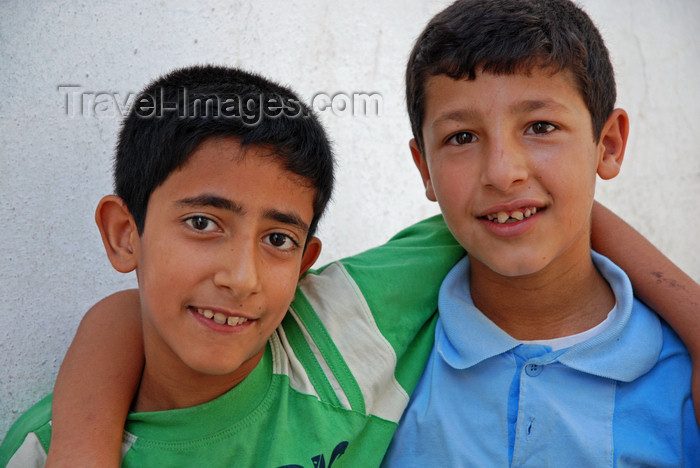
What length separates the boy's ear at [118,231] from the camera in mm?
1544

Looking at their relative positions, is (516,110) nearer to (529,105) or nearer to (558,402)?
(529,105)

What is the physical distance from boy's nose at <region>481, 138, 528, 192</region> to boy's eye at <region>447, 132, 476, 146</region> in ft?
0.27

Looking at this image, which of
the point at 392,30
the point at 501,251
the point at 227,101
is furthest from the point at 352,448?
the point at 392,30

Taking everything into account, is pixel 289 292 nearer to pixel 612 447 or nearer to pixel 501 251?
pixel 501 251

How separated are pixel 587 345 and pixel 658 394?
0.18 metres

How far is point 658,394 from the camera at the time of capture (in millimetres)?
1552

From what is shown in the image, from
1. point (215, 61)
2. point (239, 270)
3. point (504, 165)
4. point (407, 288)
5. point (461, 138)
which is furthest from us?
point (215, 61)

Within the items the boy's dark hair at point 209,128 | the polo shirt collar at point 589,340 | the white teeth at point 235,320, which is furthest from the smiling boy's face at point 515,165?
the white teeth at point 235,320

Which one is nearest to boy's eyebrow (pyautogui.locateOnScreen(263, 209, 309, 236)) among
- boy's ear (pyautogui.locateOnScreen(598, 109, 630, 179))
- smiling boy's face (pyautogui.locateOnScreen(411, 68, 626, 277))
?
smiling boy's face (pyautogui.locateOnScreen(411, 68, 626, 277))

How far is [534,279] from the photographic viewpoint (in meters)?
1.74

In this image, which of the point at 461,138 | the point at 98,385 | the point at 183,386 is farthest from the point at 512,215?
the point at 98,385

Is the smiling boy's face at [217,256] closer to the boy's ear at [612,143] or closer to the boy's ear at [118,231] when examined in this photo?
the boy's ear at [118,231]

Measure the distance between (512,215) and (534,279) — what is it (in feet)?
0.75

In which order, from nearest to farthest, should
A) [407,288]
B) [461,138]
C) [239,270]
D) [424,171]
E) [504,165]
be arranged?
[239,270], [504,165], [461,138], [407,288], [424,171]
